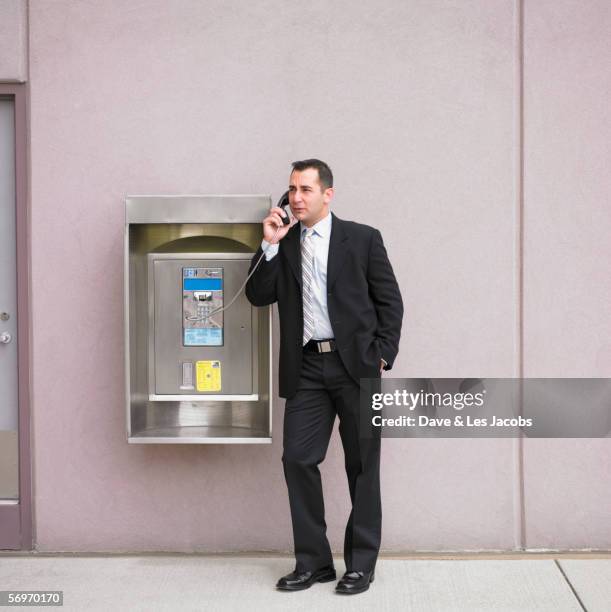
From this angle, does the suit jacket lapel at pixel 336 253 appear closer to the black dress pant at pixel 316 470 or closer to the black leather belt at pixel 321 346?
the black leather belt at pixel 321 346

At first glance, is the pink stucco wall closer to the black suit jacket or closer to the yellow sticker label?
the yellow sticker label

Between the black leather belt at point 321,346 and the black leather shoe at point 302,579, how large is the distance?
107 centimetres

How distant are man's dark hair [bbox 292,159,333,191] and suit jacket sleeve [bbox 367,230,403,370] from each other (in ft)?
1.13

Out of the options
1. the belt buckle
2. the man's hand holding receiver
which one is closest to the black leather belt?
the belt buckle

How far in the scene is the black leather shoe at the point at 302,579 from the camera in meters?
4.41

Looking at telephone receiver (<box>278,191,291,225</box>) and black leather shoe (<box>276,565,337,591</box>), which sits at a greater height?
telephone receiver (<box>278,191,291,225</box>)

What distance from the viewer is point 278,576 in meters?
4.64

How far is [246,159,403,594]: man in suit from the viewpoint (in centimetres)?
435

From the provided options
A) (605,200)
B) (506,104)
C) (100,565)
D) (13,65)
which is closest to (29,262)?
(13,65)

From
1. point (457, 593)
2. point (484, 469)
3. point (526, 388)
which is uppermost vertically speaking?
point (526, 388)

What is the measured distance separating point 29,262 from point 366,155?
1.91 m

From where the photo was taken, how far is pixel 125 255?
4586mm

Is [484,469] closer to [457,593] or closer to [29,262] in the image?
[457,593]

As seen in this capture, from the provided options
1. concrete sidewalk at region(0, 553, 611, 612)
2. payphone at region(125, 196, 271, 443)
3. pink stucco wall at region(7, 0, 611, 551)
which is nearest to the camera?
concrete sidewalk at region(0, 553, 611, 612)
